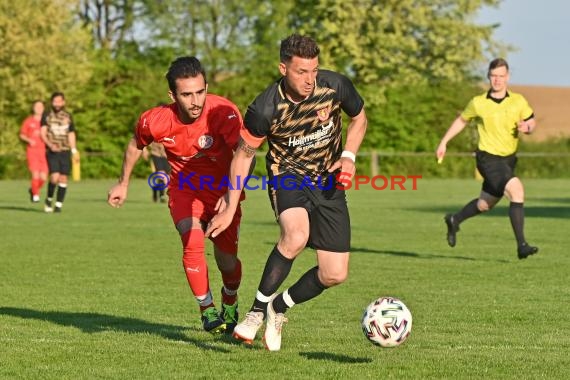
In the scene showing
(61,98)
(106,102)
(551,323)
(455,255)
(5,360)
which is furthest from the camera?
(106,102)

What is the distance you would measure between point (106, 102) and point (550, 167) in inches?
698

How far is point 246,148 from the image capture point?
747 centimetres

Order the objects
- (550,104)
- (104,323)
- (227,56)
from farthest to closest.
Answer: (550,104), (227,56), (104,323)

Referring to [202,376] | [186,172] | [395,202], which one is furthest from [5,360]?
[395,202]

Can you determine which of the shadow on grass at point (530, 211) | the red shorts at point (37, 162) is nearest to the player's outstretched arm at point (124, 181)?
the shadow on grass at point (530, 211)

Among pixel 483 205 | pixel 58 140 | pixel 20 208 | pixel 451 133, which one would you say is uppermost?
pixel 451 133

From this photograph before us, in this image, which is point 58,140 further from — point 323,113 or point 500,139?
point 323,113

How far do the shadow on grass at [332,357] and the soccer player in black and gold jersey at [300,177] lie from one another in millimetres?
237

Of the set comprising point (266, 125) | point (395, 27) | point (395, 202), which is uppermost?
point (395, 27)

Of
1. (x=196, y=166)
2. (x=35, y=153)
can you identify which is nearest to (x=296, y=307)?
(x=196, y=166)

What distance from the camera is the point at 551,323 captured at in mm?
8867

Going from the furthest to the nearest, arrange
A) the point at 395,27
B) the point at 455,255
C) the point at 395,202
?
the point at 395,27
the point at 395,202
the point at 455,255

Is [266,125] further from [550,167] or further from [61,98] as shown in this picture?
[550,167]

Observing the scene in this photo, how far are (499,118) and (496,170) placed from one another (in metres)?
0.61
